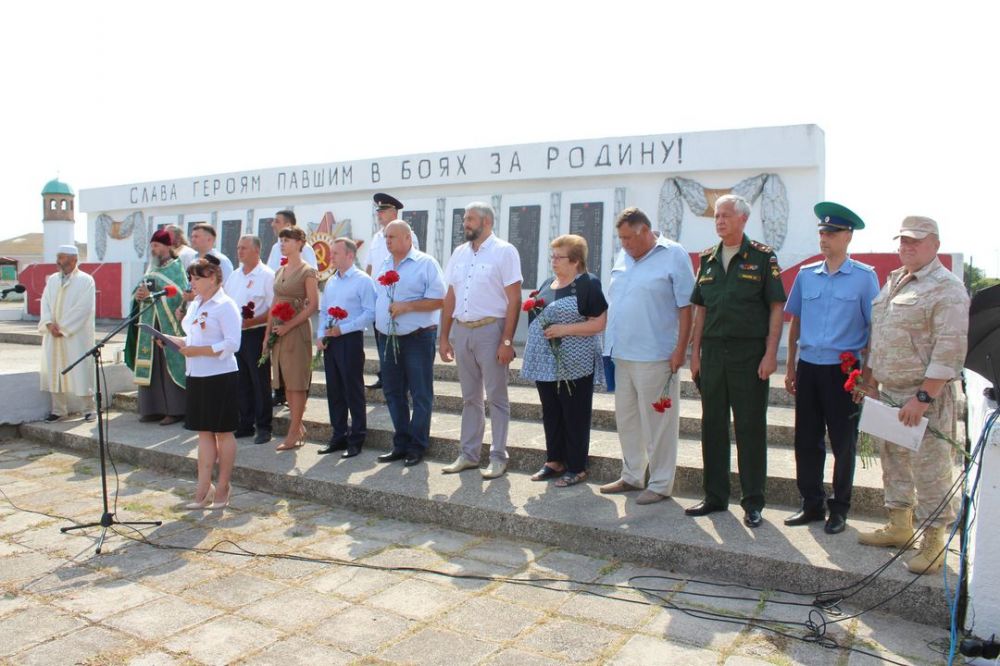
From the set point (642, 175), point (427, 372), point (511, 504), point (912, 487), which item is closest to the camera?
point (912, 487)

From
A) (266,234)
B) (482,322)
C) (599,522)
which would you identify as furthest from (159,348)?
(266,234)

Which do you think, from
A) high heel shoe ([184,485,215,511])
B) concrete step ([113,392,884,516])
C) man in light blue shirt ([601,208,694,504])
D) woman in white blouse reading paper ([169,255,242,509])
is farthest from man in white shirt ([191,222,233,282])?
man in light blue shirt ([601,208,694,504])

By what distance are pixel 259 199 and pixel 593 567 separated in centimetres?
1111

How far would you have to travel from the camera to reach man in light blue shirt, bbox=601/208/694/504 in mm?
4477

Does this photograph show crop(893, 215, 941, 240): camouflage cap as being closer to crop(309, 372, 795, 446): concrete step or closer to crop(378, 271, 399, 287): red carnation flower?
crop(309, 372, 795, 446): concrete step

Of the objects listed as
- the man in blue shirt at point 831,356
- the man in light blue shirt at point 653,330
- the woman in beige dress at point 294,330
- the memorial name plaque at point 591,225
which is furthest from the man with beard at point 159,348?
the man in blue shirt at point 831,356

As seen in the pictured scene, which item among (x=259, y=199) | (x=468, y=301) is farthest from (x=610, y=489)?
(x=259, y=199)

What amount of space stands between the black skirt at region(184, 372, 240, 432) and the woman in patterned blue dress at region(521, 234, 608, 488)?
1.94m

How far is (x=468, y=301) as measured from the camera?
5.19m

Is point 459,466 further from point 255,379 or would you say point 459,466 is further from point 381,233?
point 381,233

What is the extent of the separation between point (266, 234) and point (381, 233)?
22.3 feet

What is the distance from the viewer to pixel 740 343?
4.18m

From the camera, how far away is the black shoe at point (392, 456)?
5.63m

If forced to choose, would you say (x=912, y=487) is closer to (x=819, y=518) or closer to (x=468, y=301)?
(x=819, y=518)
